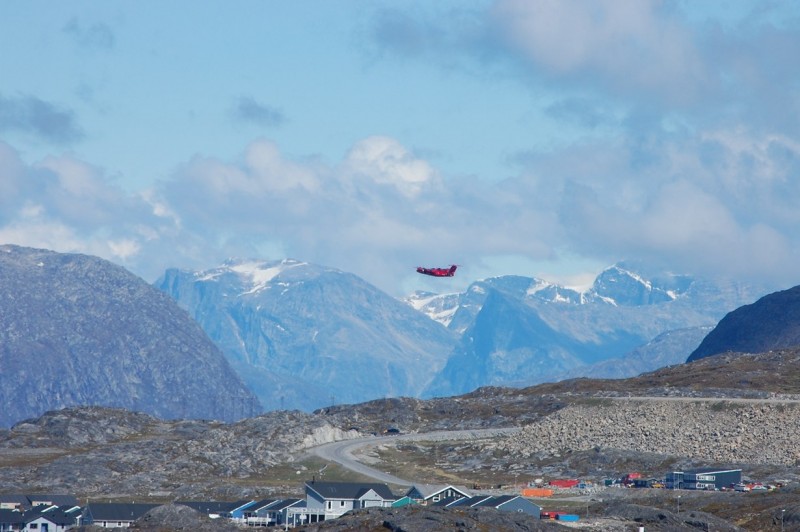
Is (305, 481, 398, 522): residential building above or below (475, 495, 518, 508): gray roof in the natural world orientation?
above

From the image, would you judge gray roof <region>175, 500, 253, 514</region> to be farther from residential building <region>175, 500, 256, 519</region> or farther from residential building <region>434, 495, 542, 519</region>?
residential building <region>434, 495, 542, 519</region>

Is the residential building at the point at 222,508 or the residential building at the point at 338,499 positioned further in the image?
the residential building at the point at 222,508

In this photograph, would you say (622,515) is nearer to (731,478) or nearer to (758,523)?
(758,523)

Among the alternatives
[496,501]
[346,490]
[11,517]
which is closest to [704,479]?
[496,501]

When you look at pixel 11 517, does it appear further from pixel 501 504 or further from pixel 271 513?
pixel 501 504

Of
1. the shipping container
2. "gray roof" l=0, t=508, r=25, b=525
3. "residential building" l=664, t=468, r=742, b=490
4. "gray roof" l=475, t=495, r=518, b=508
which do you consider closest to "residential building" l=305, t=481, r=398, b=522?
"gray roof" l=475, t=495, r=518, b=508

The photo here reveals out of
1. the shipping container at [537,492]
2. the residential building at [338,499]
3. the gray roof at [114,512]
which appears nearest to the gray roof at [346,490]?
the residential building at [338,499]

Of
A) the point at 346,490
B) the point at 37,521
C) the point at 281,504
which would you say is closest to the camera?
the point at 37,521

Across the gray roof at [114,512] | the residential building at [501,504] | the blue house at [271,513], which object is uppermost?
the gray roof at [114,512]

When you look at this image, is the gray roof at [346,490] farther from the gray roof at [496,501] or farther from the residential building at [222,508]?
the gray roof at [496,501]
